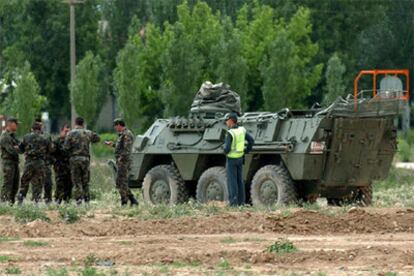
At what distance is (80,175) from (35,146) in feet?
3.21

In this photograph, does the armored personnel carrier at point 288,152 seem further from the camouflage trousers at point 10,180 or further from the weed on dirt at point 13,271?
the weed on dirt at point 13,271

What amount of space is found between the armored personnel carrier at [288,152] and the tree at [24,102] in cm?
3260

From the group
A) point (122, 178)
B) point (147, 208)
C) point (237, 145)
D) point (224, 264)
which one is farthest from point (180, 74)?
point (224, 264)

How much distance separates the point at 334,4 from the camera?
272 feet

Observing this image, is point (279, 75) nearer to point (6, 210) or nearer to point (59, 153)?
point (59, 153)

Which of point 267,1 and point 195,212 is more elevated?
point 267,1

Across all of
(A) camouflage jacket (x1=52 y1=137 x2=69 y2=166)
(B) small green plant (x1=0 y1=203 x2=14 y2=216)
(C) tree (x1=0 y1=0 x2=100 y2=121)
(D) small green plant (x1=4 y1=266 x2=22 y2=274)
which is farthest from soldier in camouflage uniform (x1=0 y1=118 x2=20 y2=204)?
(C) tree (x1=0 y1=0 x2=100 y2=121)

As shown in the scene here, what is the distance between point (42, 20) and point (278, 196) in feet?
184

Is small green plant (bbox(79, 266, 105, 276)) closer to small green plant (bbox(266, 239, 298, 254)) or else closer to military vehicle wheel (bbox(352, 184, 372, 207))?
small green plant (bbox(266, 239, 298, 254))

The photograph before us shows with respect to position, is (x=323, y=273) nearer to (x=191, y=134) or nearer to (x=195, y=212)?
(x=195, y=212)

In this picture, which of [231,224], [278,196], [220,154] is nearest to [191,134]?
[220,154]

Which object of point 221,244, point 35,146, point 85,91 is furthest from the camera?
point 85,91

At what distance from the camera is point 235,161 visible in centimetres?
2584

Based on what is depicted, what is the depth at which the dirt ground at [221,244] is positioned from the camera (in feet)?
52.6
